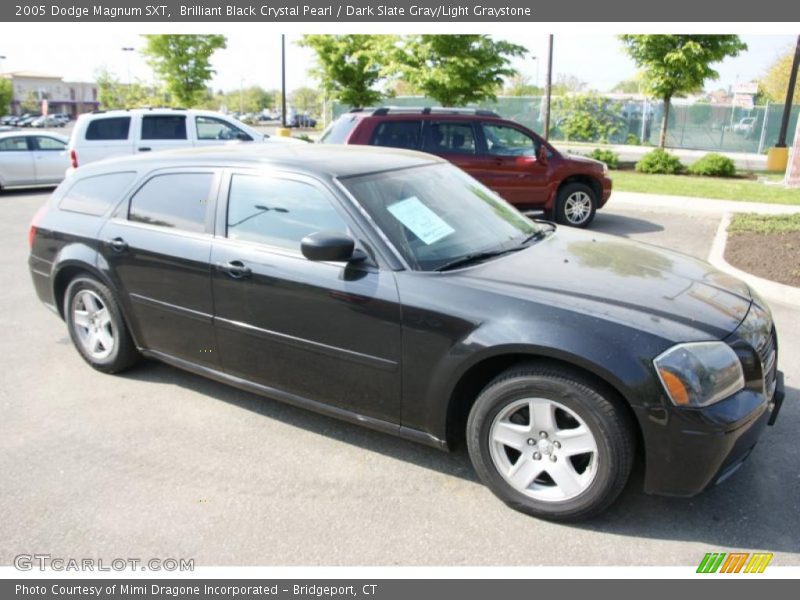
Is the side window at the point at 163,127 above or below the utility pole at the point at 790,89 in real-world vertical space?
below

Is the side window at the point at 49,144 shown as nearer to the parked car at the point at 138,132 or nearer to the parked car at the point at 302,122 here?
the parked car at the point at 138,132

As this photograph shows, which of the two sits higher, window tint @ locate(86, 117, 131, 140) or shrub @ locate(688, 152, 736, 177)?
window tint @ locate(86, 117, 131, 140)

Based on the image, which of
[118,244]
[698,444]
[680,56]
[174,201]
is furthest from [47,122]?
[698,444]

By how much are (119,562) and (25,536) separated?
0.52 m

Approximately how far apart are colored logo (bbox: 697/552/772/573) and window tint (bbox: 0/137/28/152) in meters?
16.8

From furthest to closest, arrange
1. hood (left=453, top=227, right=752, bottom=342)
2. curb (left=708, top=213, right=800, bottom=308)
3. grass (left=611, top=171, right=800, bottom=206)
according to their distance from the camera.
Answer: grass (left=611, top=171, right=800, bottom=206) < curb (left=708, top=213, right=800, bottom=308) < hood (left=453, top=227, right=752, bottom=342)

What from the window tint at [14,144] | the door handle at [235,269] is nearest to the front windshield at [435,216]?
the door handle at [235,269]

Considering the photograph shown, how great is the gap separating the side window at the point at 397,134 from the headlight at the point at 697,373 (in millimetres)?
7433

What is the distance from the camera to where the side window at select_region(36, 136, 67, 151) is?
15703 millimetres

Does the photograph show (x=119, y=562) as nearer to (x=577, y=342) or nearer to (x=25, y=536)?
(x=25, y=536)

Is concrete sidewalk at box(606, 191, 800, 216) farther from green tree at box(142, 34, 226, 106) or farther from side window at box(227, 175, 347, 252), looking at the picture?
green tree at box(142, 34, 226, 106)

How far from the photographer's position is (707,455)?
2775mm

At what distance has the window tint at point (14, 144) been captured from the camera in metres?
15.2

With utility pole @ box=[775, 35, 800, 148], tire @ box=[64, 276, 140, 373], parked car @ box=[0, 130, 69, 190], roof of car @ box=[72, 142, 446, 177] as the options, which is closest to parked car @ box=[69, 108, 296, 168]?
parked car @ box=[0, 130, 69, 190]
